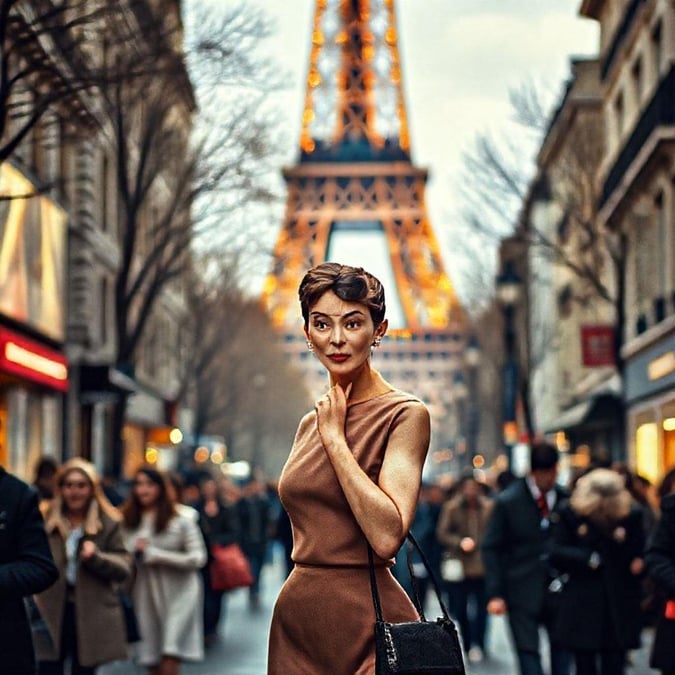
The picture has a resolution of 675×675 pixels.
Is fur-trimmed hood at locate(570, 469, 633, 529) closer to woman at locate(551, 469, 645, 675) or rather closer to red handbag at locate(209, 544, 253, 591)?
woman at locate(551, 469, 645, 675)

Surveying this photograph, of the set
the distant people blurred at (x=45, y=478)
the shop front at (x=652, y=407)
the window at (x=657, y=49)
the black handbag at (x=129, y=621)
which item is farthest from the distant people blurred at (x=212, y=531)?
the window at (x=657, y=49)

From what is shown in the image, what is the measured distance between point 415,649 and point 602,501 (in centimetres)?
640

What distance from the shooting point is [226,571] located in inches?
720

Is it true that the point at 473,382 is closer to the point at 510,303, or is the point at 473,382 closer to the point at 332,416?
the point at 510,303

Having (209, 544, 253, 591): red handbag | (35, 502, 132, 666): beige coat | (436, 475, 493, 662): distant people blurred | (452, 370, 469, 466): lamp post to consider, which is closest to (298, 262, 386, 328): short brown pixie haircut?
(35, 502, 132, 666): beige coat

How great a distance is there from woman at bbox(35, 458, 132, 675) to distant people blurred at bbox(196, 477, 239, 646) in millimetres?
6868

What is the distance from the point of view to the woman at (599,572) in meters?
10.7

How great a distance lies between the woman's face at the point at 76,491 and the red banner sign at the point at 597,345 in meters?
27.8

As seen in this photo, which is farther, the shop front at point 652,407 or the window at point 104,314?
the window at point 104,314


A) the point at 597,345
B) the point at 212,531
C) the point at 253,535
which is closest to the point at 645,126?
the point at 597,345

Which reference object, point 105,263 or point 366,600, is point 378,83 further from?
point 366,600

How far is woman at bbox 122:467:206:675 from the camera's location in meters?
11.9

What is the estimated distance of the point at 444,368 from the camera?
5032 inches

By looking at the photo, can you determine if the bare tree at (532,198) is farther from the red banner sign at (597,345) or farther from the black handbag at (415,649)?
the black handbag at (415,649)
